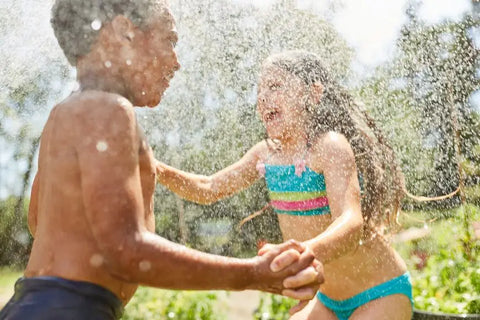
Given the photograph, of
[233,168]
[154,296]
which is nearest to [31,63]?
[154,296]

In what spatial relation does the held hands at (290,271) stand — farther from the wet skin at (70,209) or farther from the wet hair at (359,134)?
the wet hair at (359,134)

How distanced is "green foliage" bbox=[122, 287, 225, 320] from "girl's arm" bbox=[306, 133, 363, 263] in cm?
195

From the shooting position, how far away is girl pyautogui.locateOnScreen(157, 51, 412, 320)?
254 cm

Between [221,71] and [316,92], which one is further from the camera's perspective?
[221,71]

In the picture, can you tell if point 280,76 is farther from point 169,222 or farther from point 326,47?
point 169,222

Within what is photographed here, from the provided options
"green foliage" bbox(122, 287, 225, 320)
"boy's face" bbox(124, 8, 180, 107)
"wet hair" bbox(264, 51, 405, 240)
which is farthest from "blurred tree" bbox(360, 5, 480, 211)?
"boy's face" bbox(124, 8, 180, 107)

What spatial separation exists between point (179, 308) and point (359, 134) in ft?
6.53

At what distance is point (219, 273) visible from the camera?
1.48 m

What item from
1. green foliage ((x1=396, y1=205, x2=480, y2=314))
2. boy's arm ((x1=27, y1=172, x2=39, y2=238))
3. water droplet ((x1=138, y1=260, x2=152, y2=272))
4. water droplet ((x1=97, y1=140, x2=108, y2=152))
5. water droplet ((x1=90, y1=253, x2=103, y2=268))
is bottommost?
green foliage ((x1=396, y1=205, x2=480, y2=314))

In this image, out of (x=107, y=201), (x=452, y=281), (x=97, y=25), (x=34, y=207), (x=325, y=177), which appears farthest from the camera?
(x=452, y=281)

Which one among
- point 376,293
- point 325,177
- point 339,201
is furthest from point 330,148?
point 376,293

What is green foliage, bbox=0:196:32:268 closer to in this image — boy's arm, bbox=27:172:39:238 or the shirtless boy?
boy's arm, bbox=27:172:39:238

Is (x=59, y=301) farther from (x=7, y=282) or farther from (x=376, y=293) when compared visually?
(x=7, y=282)

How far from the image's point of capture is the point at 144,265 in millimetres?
1417
